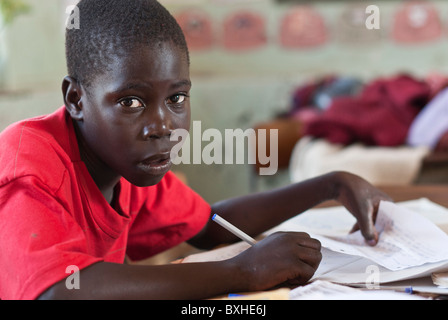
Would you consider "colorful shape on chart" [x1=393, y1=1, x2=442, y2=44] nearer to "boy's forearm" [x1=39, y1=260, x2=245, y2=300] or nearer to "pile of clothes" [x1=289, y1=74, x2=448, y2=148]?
"pile of clothes" [x1=289, y1=74, x2=448, y2=148]

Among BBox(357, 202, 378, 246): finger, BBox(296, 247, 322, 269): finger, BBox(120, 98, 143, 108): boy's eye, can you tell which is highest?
BBox(120, 98, 143, 108): boy's eye

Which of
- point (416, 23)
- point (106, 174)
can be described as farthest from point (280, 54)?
point (106, 174)

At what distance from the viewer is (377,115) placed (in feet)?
6.06

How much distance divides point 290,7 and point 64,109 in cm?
255


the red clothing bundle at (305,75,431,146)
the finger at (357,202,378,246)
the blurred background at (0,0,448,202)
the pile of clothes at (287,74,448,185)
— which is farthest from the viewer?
the blurred background at (0,0,448,202)

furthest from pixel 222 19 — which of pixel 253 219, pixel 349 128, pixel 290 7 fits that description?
pixel 253 219

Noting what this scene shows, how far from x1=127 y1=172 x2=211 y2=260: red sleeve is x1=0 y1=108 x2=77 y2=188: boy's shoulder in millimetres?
189

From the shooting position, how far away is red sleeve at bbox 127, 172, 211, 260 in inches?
30.9

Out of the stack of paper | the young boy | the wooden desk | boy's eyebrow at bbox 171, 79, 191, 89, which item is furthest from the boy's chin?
the wooden desk

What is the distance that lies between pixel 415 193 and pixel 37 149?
2.43 feet

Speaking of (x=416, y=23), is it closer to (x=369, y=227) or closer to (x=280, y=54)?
(x=280, y=54)

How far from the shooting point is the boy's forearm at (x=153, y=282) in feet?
1.50

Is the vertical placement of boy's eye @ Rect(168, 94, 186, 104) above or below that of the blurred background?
below
